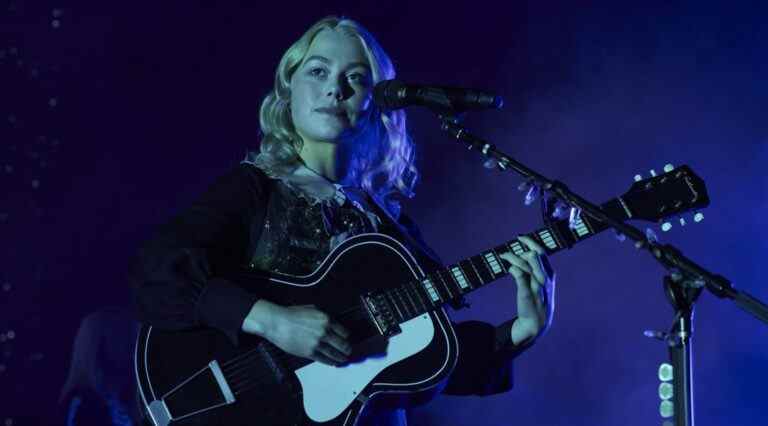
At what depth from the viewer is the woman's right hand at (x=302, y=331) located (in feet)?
7.00

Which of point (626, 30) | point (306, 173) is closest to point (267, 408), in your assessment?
point (306, 173)

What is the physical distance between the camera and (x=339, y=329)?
2182 mm

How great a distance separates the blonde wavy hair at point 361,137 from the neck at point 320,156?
0.12 ft

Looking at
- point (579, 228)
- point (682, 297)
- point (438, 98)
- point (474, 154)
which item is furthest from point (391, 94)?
point (474, 154)

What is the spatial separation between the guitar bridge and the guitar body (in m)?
0.01

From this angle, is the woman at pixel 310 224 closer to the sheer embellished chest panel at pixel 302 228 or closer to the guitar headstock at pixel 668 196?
the sheer embellished chest panel at pixel 302 228

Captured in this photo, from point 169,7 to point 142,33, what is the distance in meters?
0.19

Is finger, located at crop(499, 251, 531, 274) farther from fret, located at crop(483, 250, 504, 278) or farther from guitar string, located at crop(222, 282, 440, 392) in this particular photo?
guitar string, located at crop(222, 282, 440, 392)


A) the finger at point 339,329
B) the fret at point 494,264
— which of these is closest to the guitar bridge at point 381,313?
the finger at point 339,329

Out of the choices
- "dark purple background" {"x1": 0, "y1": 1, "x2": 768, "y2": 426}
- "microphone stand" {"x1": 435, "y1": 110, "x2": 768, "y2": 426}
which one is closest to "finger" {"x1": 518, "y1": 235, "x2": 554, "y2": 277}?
"microphone stand" {"x1": 435, "y1": 110, "x2": 768, "y2": 426}

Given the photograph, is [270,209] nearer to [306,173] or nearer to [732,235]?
[306,173]

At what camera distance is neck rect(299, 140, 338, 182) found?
2779mm

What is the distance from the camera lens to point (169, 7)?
379 cm

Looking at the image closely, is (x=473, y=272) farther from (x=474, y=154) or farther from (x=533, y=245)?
(x=474, y=154)
